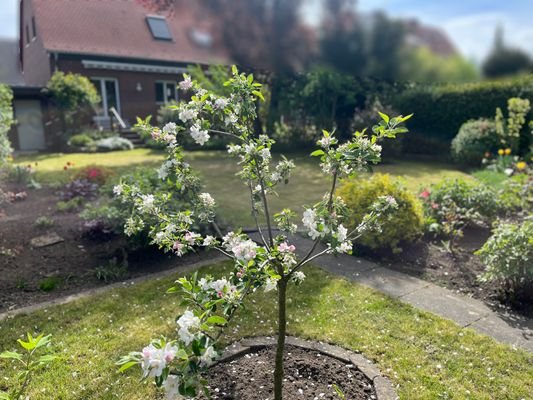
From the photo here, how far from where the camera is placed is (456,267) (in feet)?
14.4

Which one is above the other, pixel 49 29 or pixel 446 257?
pixel 49 29

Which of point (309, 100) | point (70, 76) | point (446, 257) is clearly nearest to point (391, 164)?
point (309, 100)

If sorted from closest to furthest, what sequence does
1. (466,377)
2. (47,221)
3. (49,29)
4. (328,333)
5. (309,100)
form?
(466,377), (328,333), (47,221), (309,100), (49,29)

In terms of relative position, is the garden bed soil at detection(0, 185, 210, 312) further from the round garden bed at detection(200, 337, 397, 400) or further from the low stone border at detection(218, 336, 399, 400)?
the round garden bed at detection(200, 337, 397, 400)

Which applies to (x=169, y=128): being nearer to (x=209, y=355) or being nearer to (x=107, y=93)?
(x=209, y=355)

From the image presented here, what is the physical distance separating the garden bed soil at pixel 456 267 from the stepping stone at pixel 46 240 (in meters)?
3.81

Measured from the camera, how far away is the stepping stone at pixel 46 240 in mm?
4965

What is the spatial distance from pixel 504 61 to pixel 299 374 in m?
2.20

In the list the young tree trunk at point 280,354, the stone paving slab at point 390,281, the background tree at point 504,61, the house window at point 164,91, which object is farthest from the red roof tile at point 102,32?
the young tree trunk at point 280,354

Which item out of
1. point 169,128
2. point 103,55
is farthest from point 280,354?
point 103,55

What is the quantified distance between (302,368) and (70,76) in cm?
1645

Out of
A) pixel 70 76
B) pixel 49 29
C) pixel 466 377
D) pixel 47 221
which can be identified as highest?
pixel 49 29

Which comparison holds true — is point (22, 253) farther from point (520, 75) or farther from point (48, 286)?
point (520, 75)

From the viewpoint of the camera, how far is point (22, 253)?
4.73m
